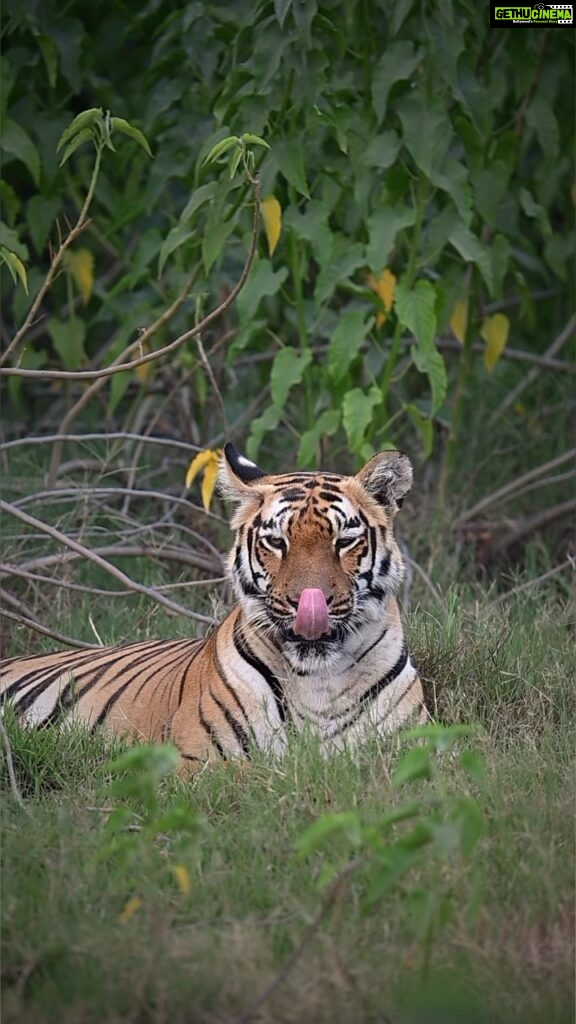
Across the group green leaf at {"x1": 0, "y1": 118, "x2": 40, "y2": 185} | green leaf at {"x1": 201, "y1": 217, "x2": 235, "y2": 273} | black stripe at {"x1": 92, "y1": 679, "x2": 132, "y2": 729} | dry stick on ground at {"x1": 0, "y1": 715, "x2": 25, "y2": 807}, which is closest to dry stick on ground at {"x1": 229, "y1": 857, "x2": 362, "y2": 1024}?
dry stick on ground at {"x1": 0, "y1": 715, "x2": 25, "y2": 807}

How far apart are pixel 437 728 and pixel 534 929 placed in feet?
1.43

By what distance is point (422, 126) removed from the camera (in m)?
5.41

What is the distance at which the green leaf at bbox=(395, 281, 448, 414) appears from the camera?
550 centimetres

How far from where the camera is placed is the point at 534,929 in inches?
114

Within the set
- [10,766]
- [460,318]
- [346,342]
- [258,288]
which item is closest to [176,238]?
[258,288]

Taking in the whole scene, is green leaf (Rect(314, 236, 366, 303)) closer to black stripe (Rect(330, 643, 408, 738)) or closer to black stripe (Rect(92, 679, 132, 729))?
black stripe (Rect(92, 679, 132, 729))

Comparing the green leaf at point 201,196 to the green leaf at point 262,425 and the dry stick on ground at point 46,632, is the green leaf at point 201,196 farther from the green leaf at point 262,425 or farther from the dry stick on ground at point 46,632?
the dry stick on ground at point 46,632

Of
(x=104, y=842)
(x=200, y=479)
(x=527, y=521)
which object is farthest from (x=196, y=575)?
(x=104, y=842)

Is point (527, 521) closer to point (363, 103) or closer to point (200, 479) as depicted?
point (200, 479)

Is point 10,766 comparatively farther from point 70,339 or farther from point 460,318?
point 70,339

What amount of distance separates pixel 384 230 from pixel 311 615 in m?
2.09

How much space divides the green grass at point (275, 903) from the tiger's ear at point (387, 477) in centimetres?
80

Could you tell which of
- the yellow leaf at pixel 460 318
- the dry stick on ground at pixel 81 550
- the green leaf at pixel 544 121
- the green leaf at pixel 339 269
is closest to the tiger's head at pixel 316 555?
the dry stick on ground at pixel 81 550

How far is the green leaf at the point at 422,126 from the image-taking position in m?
5.39
